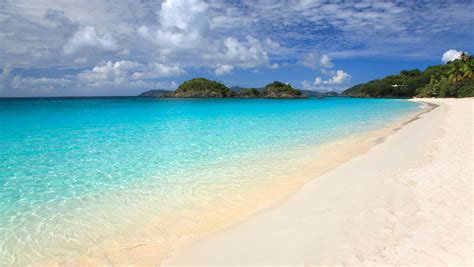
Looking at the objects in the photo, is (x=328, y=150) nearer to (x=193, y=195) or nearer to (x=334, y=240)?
(x=193, y=195)

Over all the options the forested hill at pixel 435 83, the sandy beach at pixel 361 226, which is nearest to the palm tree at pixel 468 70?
the forested hill at pixel 435 83

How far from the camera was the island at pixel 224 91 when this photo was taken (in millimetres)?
168375

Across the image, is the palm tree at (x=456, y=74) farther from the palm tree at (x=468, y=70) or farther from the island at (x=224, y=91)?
the island at (x=224, y=91)

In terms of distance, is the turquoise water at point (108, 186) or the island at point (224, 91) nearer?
the turquoise water at point (108, 186)

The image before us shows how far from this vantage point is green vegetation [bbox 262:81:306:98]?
176 meters

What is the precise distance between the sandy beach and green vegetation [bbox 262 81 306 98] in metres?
171

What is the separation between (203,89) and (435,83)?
111 meters

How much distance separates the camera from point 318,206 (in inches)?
233

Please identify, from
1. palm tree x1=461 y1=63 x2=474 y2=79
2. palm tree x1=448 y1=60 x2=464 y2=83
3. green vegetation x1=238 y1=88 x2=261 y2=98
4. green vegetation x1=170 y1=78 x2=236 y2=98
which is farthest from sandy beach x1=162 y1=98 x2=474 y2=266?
green vegetation x1=238 y1=88 x2=261 y2=98

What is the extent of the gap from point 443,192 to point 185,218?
526cm

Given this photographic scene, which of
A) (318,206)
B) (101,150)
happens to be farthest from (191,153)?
(318,206)

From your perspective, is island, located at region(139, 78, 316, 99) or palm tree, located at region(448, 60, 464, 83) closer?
palm tree, located at region(448, 60, 464, 83)

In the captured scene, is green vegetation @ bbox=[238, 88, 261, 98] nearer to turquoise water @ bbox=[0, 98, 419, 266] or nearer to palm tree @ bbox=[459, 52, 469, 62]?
palm tree @ bbox=[459, 52, 469, 62]

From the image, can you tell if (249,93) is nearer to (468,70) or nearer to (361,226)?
(468,70)
